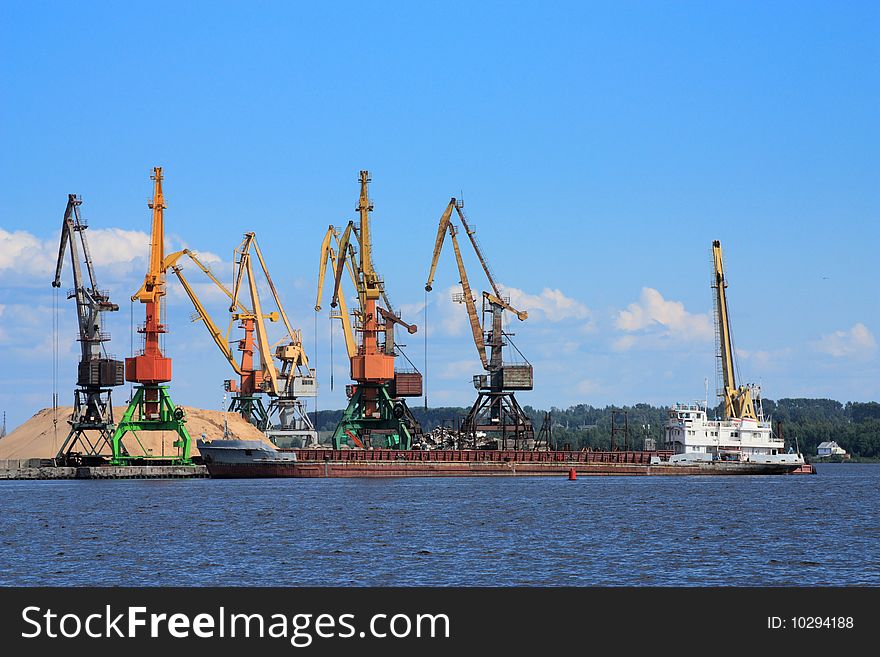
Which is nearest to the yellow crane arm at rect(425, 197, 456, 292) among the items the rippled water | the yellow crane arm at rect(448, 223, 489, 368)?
the yellow crane arm at rect(448, 223, 489, 368)

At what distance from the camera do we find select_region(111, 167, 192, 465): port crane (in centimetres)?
12875

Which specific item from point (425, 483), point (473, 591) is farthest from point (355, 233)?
point (473, 591)

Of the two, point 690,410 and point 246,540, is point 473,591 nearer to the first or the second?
point 246,540

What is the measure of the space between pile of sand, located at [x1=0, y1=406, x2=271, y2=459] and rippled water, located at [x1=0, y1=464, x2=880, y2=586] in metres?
55.8

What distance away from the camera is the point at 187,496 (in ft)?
314

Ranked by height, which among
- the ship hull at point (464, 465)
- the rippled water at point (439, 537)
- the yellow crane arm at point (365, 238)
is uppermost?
the yellow crane arm at point (365, 238)

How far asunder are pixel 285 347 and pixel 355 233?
25.8 metres

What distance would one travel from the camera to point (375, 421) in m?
140

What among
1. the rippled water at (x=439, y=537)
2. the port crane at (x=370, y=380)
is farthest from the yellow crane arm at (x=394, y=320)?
the rippled water at (x=439, y=537)

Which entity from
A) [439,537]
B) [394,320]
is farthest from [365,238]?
[439,537]

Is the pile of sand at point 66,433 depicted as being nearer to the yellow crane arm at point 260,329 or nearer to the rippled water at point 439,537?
the yellow crane arm at point 260,329

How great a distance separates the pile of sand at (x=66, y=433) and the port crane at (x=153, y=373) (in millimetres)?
20144

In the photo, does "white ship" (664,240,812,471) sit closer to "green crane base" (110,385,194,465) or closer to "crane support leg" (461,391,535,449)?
"crane support leg" (461,391,535,449)

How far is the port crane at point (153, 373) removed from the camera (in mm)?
128750
